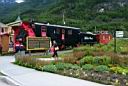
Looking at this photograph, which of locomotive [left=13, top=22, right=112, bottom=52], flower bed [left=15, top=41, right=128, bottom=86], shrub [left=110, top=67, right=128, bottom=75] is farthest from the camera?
locomotive [left=13, top=22, right=112, bottom=52]

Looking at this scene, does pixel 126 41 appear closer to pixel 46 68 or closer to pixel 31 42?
pixel 31 42

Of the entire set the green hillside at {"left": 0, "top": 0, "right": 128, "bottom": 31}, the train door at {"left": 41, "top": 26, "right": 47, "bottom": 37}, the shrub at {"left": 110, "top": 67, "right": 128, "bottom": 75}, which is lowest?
the shrub at {"left": 110, "top": 67, "right": 128, "bottom": 75}

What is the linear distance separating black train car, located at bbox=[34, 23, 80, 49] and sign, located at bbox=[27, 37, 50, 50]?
2.33 metres

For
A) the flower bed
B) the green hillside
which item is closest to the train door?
the flower bed

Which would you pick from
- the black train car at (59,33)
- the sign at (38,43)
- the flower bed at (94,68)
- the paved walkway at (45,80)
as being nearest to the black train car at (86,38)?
the black train car at (59,33)

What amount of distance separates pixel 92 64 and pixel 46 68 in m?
2.54

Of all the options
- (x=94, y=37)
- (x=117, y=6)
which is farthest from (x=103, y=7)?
(x=94, y=37)

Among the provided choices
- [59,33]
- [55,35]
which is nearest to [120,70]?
[55,35]

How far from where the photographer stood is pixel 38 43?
47094mm

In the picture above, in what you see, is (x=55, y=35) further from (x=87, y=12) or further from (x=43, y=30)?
(x=87, y=12)

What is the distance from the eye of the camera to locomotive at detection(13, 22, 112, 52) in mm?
50719

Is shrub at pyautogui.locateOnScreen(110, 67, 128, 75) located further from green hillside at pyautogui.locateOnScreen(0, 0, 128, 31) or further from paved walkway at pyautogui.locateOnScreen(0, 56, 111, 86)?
green hillside at pyautogui.locateOnScreen(0, 0, 128, 31)

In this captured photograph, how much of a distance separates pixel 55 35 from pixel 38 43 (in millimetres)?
5401

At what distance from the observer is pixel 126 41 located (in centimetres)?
4178
